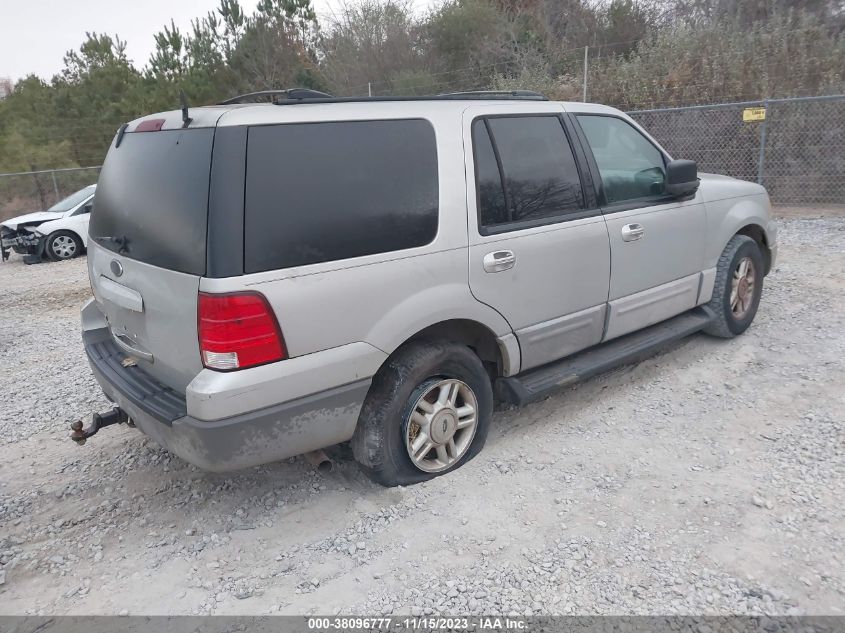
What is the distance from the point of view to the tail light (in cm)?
260

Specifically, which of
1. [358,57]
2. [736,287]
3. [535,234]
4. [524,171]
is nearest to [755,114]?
[736,287]

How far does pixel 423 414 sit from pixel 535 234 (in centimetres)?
120

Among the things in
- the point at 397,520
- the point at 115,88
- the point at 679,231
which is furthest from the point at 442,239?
the point at 115,88

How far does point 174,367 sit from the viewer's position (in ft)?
9.50

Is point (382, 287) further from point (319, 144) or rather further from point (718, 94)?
point (718, 94)

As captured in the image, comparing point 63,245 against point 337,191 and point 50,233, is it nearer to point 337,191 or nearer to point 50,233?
point 50,233

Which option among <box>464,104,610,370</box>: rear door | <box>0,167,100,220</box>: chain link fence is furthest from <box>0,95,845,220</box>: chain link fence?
<box>0,167,100,220</box>: chain link fence

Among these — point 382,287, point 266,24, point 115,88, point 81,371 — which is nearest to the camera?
point 382,287

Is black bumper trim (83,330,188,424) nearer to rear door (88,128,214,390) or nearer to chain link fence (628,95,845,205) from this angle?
rear door (88,128,214,390)

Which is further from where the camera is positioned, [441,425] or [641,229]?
[641,229]

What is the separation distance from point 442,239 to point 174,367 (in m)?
1.42

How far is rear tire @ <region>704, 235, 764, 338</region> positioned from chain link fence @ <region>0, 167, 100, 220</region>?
685 inches

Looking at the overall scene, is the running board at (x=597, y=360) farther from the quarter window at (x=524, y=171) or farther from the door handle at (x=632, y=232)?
the quarter window at (x=524, y=171)

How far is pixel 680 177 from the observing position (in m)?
4.32
